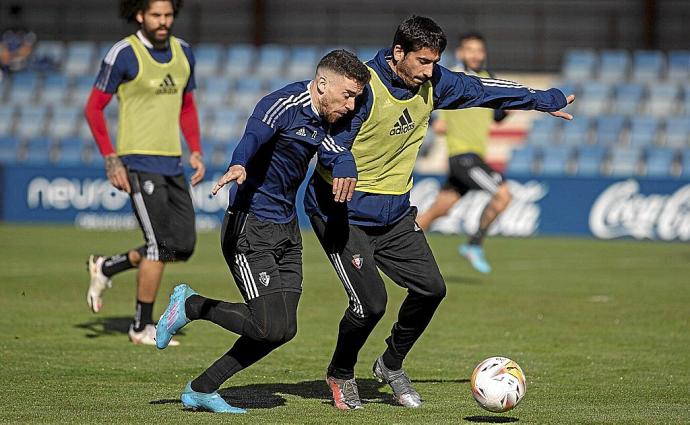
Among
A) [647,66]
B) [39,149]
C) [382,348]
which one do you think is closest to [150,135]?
[382,348]

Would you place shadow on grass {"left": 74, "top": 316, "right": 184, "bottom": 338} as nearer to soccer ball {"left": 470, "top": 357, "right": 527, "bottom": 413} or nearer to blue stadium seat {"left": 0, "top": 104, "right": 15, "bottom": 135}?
soccer ball {"left": 470, "top": 357, "right": 527, "bottom": 413}

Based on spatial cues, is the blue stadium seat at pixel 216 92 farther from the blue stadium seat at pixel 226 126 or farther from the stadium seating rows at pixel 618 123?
the stadium seating rows at pixel 618 123

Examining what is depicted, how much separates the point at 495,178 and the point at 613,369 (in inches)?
239

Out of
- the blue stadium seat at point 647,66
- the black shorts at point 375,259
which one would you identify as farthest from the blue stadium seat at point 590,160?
the black shorts at point 375,259

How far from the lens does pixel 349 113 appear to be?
6.92 metres

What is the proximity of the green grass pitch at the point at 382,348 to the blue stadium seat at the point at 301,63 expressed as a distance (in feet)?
38.1

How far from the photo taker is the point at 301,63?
28.2 metres

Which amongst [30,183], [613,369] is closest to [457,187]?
[613,369]

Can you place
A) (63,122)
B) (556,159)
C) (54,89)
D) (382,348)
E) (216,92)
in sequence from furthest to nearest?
1. (54,89)
2. (216,92)
3. (63,122)
4. (556,159)
5. (382,348)

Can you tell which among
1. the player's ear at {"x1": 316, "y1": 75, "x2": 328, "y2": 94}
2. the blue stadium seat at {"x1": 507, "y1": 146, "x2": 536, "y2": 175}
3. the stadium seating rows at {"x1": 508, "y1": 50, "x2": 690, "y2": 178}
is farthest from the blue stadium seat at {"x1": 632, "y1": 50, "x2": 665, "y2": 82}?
the player's ear at {"x1": 316, "y1": 75, "x2": 328, "y2": 94}

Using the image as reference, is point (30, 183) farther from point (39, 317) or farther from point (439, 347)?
point (439, 347)

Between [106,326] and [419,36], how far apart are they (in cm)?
492

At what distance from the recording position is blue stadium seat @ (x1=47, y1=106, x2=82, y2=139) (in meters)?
27.6

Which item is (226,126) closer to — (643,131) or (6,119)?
(6,119)
